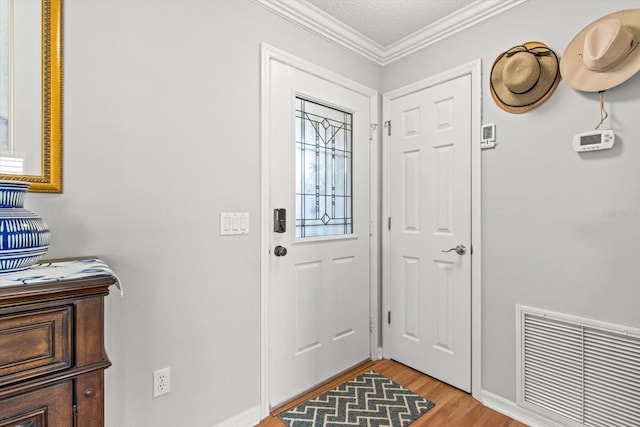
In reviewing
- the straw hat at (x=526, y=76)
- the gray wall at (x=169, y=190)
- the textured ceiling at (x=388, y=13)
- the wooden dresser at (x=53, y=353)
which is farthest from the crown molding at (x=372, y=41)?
the wooden dresser at (x=53, y=353)

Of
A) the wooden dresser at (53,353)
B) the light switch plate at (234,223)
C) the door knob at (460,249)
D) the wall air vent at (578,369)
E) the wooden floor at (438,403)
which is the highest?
the light switch plate at (234,223)

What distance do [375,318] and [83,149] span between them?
2.23 m

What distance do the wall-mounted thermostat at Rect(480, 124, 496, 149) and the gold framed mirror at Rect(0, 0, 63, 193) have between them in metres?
2.20

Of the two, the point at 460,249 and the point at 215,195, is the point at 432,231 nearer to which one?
the point at 460,249

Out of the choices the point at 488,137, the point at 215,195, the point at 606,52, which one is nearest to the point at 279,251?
the point at 215,195

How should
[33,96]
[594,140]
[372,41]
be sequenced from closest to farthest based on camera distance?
[33,96]
[594,140]
[372,41]

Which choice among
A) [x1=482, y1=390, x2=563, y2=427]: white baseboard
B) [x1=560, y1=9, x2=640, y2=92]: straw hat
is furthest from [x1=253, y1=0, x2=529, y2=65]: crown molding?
[x1=482, y1=390, x2=563, y2=427]: white baseboard

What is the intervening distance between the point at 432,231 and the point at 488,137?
73cm

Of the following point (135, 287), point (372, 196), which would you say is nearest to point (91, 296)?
point (135, 287)

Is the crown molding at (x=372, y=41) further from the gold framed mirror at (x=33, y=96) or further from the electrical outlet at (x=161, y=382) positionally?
the electrical outlet at (x=161, y=382)

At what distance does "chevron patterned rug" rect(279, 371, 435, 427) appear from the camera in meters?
1.80

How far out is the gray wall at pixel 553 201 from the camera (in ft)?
4.93

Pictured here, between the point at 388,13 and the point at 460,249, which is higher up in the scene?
the point at 388,13

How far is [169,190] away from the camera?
1.50 m
